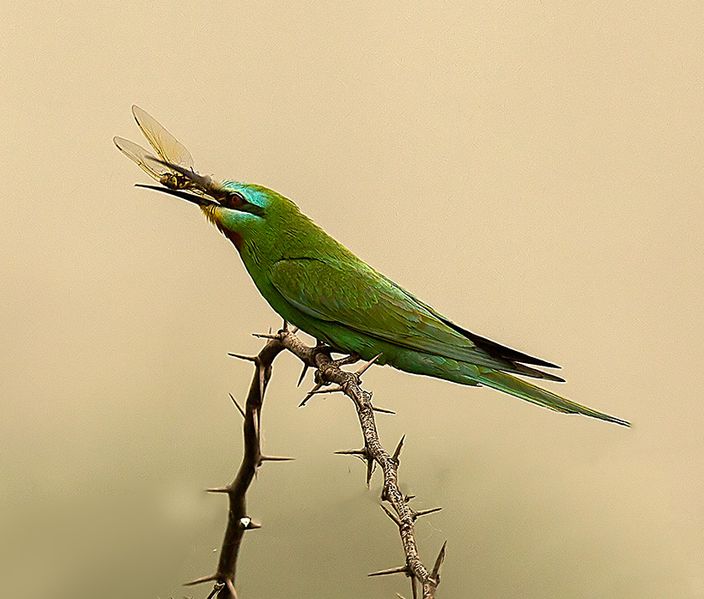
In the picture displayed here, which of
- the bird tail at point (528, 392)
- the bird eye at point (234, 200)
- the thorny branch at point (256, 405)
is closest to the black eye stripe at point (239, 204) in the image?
the bird eye at point (234, 200)

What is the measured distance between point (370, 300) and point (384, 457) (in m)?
0.38

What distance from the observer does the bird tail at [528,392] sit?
1.12 metres

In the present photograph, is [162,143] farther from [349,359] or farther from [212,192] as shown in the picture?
[349,359]

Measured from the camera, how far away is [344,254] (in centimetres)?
133

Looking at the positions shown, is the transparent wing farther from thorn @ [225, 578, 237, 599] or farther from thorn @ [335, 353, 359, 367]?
thorn @ [225, 578, 237, 599]

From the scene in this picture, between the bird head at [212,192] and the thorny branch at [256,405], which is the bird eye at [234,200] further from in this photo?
the thorny branch at [256,405]

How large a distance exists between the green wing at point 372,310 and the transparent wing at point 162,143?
189 mm

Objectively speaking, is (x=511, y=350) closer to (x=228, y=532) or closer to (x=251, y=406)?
(x=251, y=406)

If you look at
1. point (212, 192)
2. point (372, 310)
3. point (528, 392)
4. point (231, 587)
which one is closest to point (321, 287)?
point (372, 310)

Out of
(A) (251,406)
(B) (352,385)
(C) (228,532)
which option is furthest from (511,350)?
(C) (228,532)

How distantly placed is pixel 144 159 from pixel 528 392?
1.96 feet

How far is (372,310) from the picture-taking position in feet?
4.10

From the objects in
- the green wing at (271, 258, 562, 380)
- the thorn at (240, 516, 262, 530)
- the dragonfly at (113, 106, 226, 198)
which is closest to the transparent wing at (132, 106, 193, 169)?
the dragonfly at (113, 106, 226, 198)

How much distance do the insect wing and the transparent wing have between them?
1 cm
